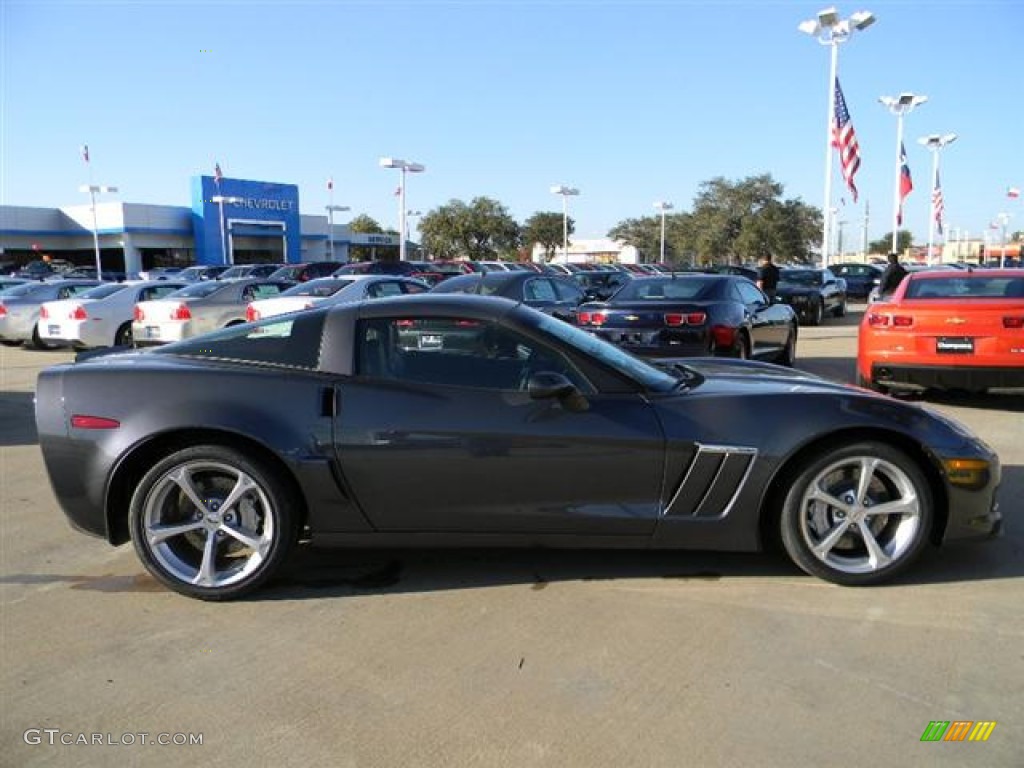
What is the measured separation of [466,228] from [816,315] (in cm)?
5292

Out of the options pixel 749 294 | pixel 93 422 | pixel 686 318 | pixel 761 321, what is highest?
pixel 749 294

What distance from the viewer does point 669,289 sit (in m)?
9.32

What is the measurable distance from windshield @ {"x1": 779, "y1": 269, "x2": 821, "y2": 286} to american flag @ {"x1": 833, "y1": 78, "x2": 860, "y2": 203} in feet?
15.0

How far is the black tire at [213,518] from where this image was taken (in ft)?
11.7

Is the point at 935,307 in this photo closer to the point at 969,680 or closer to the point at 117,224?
the point at 969,680

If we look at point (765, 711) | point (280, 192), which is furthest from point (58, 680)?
point (280, 192)

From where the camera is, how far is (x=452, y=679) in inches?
115

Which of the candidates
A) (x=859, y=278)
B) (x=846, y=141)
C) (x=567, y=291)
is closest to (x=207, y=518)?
(x=567, y=291)

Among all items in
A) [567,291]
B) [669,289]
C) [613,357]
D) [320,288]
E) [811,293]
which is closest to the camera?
[613,357]

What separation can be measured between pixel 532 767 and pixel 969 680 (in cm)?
165

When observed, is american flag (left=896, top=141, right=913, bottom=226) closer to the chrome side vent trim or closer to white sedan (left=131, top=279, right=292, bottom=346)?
white sedan (left=131, top=279, right=292, bottom=346)

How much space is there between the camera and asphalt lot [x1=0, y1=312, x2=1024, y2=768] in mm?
2537

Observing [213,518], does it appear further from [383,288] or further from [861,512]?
[383,288]

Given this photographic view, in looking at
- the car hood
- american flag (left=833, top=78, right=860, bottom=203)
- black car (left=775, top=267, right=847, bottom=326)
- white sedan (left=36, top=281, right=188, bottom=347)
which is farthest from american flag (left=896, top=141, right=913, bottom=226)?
the car hood
